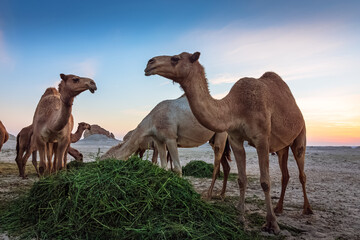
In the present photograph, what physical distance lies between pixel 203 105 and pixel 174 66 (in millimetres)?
658

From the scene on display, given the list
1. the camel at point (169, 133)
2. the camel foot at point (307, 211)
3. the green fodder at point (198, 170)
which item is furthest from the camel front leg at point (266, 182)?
the green fodder at point (198, 170)

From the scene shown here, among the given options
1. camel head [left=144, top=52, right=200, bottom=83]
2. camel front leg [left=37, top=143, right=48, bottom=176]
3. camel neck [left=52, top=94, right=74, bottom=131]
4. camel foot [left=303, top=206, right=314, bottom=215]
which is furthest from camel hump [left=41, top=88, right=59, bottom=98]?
camel foot [left=303, top=206, right=314, bottom=215]

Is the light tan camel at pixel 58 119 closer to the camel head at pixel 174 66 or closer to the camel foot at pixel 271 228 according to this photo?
the camel head at pixel 174 66

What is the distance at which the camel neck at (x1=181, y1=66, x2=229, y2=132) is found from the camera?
12.9ft

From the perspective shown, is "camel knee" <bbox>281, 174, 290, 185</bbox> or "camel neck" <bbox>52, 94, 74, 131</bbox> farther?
"camel neck" <bbox>52, 94, 74, 131</bbox>

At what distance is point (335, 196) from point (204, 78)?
5.24 m

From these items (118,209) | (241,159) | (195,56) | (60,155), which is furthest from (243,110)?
(60,155)

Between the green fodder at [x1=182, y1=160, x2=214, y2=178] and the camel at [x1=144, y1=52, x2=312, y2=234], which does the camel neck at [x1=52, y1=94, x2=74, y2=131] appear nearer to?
the camel at [x1=144, y1=52, x2=312, y2=234]

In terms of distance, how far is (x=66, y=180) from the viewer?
4203 millimetres

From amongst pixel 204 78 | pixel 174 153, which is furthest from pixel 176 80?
pixel 174 153

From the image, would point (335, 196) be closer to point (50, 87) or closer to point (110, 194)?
point (110, 194)

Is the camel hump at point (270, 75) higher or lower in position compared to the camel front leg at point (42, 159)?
higher

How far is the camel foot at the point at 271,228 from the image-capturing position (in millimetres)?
4106

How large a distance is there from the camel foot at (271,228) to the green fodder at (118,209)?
0.45m
